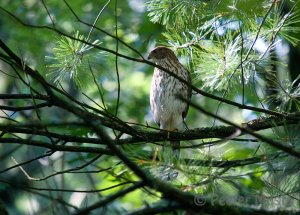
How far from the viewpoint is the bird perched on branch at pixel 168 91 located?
234 inches

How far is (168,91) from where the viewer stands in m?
5.94

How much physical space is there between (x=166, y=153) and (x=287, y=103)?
1.57 metres

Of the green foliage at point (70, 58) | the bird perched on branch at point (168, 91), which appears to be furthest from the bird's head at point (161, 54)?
the green foliage at point (70, 58)

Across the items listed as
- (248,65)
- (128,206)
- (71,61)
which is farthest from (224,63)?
(128,206)

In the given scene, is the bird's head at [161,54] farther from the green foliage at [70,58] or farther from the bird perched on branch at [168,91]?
the green foliage at [70,58]

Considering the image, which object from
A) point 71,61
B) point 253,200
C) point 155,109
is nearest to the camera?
point 253,200

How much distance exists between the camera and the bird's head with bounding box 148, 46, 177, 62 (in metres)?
6.25

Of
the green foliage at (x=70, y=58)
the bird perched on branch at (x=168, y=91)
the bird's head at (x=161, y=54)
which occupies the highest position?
the bird's head at (x=161, y=54)

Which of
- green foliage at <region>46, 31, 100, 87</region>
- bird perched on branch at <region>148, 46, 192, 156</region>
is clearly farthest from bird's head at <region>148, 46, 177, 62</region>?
green foliage at <region>46, 31, 100, 87</region>

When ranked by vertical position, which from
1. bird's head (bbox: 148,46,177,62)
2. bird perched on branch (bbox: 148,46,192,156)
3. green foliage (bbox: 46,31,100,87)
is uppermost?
bird's head (bbox: 148,46,177,62)

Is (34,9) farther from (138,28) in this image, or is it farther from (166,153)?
(166,153)

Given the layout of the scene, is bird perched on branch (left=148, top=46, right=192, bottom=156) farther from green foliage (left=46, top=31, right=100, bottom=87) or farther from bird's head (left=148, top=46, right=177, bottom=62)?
green foliage (left=46, top=31, right=100, bottom=87)

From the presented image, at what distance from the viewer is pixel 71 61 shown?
4082 mm

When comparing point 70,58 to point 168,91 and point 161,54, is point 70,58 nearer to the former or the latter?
point 168,91
